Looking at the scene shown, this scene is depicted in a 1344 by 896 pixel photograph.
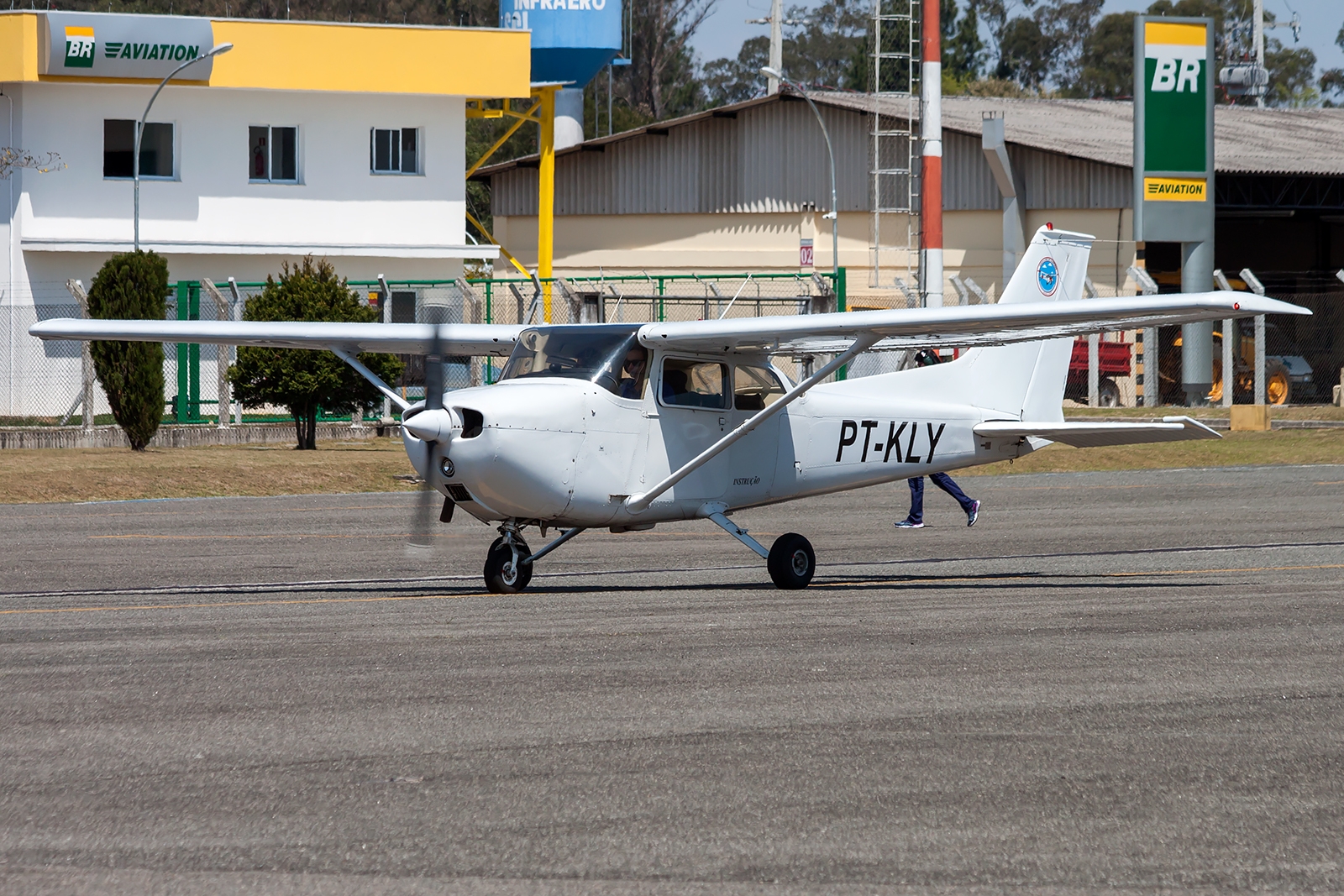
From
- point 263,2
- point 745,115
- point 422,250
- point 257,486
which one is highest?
point 263,2

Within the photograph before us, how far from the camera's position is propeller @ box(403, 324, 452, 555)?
10977mm

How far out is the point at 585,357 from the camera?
1229cm

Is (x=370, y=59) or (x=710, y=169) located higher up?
(x=370, y=59)

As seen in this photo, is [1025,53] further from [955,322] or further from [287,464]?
[955,322]

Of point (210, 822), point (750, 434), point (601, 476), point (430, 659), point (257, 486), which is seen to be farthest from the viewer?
point (257, 486)

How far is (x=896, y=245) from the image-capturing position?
164 feet

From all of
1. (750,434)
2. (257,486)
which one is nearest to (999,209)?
(257,486)

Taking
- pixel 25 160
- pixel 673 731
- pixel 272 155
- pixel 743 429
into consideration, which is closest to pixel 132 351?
pixel 25 160

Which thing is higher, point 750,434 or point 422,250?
point 422,250

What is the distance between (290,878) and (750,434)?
8.61 metres

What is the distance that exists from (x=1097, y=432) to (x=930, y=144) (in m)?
20.7

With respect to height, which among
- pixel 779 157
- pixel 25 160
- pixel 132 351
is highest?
pixel 779 157

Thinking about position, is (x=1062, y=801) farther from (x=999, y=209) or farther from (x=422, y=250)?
(x=999, y=209)

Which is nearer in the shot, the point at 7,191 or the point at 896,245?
the point at 7,191
